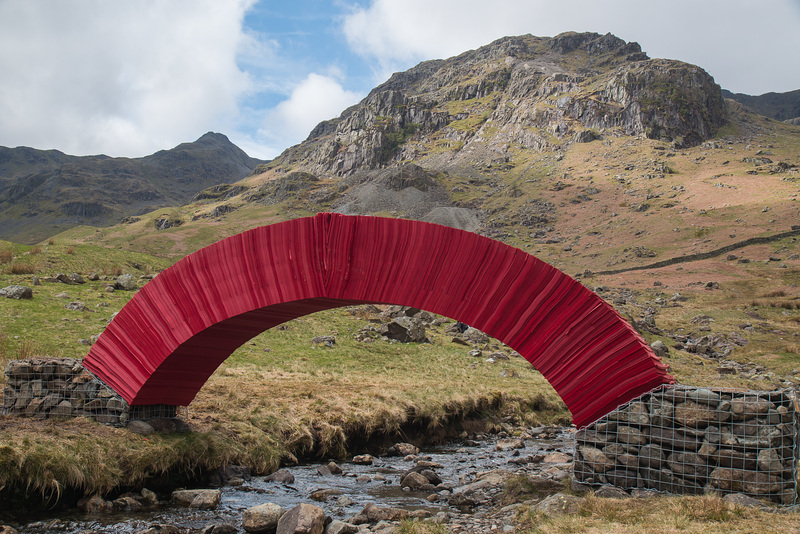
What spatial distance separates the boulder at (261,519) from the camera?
897cm

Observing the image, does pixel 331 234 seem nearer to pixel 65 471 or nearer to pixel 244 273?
pixel 244 273

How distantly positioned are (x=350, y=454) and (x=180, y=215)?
167208 millimetres

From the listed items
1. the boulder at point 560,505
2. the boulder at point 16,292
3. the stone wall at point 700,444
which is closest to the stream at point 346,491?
the boulder at point 560,505

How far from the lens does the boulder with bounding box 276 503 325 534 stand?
8295 mm

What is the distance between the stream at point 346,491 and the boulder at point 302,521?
106 cm

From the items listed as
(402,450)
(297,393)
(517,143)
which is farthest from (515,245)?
(517,143)

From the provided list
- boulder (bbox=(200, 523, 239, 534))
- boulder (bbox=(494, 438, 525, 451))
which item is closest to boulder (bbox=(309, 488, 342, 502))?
boulder (bbox=(200, 523, 239, 534))

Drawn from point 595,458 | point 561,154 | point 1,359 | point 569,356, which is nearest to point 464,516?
point 595,458

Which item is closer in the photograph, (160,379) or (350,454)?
(160,379)

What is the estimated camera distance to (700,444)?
7.70 meters

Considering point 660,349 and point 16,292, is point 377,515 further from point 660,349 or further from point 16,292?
point 660,349

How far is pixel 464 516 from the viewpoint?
29.9ft

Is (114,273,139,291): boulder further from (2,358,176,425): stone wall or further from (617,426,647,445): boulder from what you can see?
(617,426,647,445): boulder

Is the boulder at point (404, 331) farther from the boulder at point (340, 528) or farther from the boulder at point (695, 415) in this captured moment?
the boulder at point (695, 415)
